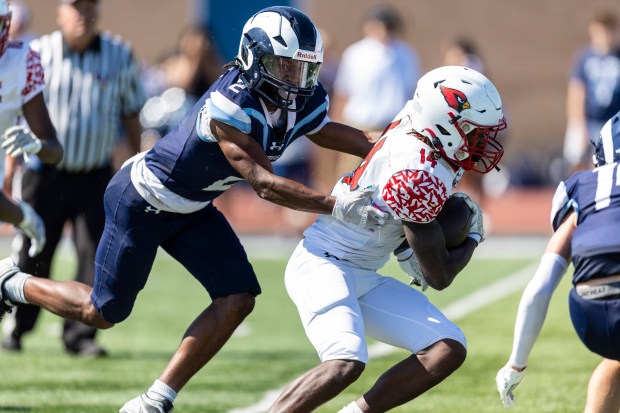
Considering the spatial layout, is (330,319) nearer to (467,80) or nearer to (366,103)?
(467,80)

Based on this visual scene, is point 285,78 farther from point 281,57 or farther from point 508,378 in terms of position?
point 508,378

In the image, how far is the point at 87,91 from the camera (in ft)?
24.2

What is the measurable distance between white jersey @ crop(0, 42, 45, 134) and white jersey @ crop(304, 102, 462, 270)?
1855 millimetres

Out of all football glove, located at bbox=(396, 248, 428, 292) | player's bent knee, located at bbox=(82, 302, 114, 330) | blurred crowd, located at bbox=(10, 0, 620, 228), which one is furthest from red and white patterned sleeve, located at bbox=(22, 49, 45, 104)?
blurred crowd, located at bbox=(10, 0, 620, 228)

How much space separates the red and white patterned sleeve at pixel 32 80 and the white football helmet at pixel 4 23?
190mm

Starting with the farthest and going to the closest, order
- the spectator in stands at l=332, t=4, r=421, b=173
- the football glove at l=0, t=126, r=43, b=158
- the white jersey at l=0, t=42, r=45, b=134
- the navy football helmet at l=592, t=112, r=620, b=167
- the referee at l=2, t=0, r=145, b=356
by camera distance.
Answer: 1. the spectator in stands at l=332, t=4, r=421, b=173
2. the referee at l=2, t=0, r=145, b=356
3. the white jersey at l=0, t=42, r=45, b=134
4. the football glove at l=0, t=126, r=43, b=158
5. the navy football helmet at l=592, t=112, r=620, b=167

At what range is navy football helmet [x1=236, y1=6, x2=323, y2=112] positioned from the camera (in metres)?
4.80

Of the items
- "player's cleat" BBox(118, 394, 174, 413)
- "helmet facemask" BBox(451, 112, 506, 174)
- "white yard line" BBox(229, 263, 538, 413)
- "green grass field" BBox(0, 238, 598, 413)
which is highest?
"helmet facemask" BBox(451, 112, 506, 174)

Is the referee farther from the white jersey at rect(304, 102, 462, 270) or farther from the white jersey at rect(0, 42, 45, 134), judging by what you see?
the white jersey at rect(304, 102, 462, 270)

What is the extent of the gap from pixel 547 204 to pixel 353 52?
637cm

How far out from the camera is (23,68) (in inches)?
233

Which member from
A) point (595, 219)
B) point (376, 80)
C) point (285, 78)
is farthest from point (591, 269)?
point (376, 80)

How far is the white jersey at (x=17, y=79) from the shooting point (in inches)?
231

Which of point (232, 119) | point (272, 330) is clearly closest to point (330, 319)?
point (232, 119)
